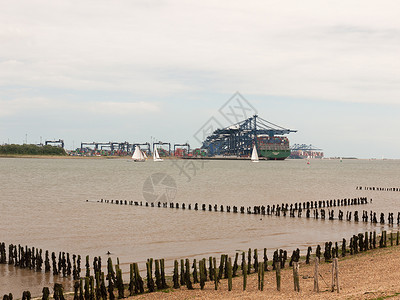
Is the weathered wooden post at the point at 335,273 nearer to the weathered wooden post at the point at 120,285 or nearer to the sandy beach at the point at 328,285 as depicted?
the sandy beach at the point at 328,285

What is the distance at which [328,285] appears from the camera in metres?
13.4

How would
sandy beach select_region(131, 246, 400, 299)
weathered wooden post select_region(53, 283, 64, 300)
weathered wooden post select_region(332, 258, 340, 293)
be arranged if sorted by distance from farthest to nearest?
1. weathered wooden post select_region(53, 283, 64, 300)
2. weathered wooden post select_region(332, 258, 340, 293)
3. sandy beach select_region(131, 246, 400, 299)

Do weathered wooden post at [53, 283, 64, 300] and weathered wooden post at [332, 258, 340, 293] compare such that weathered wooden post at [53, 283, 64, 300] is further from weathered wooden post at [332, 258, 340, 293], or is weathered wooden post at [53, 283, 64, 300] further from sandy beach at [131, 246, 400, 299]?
weathered wooden post at [332, 258, 340, 293]

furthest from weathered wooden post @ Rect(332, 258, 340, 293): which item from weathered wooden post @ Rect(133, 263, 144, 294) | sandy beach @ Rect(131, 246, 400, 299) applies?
weathered wooden post @ Rect(133, 263, 144, 294)

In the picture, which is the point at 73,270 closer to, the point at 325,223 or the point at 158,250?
the point at 158,250

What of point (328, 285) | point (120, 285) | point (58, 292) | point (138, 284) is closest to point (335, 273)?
point (328, 285)

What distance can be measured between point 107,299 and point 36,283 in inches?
148

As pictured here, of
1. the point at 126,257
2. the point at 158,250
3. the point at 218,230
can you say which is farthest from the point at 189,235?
the point at 126,257

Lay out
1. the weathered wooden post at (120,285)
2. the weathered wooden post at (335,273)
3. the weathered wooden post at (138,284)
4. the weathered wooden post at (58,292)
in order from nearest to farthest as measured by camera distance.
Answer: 1. the weathered wooden post at (335,273)
2. the weathered wooden post at (58,292)
3. the weathered wooden post at (120,285)
4. the weathered wooden post at (138,284)

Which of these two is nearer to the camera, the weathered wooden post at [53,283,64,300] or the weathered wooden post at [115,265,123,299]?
the weathered wooden post at [53,283,64,300]

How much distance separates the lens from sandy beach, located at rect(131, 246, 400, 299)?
12.0 m

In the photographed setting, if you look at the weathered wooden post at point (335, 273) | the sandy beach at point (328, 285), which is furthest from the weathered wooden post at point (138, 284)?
the weathered wooden post at point (335, 273)

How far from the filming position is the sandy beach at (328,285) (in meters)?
12.0

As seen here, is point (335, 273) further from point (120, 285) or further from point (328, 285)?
point (120, 285)
